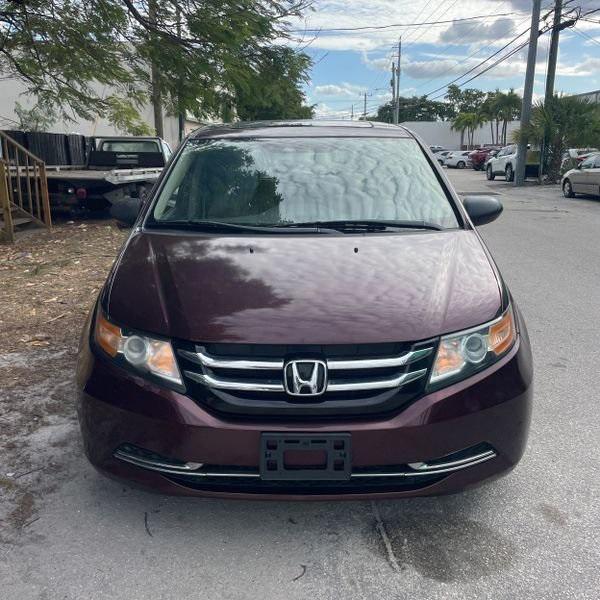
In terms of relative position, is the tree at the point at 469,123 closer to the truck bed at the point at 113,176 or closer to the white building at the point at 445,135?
the white building at the point at 445,135

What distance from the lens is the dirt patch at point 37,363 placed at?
9.91 feet

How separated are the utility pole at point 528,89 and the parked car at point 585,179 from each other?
596 cm

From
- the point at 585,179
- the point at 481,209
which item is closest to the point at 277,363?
the point at 481,209

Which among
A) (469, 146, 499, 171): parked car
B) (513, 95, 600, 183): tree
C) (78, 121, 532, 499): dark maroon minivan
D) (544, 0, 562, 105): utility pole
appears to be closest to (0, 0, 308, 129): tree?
(78, 121, 532, 499): dark maroon minivan

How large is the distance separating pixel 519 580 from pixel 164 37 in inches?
368

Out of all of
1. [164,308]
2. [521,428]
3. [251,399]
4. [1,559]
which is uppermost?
[164,308]

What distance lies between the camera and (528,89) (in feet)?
81.8

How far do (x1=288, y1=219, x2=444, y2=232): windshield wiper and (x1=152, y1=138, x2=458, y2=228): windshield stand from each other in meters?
0.02

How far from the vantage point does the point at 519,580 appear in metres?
2.35

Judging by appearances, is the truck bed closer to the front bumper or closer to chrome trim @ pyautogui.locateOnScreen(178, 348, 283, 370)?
the front bumper

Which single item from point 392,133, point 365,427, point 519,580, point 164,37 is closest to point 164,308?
point 365,427

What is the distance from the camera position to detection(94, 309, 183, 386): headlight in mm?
2416

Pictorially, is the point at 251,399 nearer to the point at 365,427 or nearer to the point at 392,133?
the point at 365,427

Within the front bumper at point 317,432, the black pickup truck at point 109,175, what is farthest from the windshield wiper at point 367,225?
the black pickup truck at point 109,175
